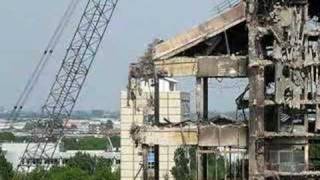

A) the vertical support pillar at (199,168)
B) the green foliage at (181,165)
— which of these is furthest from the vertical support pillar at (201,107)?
the green foliage at (181,165)

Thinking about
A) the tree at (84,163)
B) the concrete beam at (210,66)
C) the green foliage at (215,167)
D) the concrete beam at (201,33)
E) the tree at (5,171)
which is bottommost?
the tree at (84,163)

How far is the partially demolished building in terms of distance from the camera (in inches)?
1481

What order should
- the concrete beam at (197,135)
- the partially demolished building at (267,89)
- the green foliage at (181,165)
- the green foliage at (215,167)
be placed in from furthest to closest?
the green foliage at (181,165) < the green foliage at (215,167) < the concrete beam at (197,135) < the partially demolished building at (267,89)

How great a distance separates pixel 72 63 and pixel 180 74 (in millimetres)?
42931

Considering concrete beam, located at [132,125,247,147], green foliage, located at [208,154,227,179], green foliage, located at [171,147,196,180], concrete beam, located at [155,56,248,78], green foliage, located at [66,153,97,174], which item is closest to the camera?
concrete beam, located at [132,125,247,147]

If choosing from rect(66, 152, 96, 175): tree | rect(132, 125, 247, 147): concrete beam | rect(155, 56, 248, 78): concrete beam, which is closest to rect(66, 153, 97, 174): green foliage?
rect(66, 152, 96, 175): tree

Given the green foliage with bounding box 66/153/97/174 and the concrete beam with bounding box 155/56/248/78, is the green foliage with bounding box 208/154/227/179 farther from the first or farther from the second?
the green foliage with bounding box 66/153/97/174

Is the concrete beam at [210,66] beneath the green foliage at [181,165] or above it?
above

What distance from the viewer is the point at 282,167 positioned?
3797 cm

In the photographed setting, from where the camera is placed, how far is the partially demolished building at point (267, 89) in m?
37.6

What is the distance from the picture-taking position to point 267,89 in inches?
1556

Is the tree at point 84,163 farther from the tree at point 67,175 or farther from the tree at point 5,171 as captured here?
the tree at point 67,175

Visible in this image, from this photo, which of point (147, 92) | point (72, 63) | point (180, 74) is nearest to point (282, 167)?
point (180, 74)

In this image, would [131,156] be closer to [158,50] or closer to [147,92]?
[147,92]
